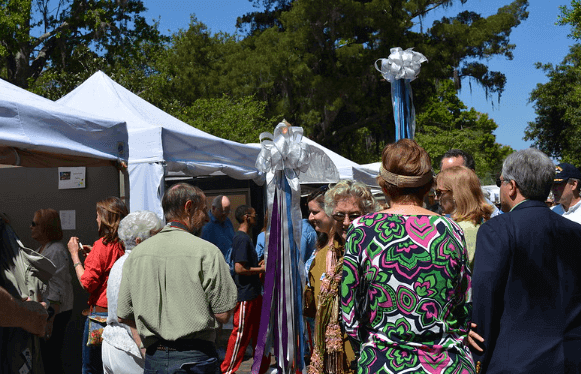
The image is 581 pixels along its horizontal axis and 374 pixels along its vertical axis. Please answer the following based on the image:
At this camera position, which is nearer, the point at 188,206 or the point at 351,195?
the point at 188,206

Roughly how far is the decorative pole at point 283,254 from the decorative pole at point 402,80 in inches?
36.1

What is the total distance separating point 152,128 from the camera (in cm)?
616

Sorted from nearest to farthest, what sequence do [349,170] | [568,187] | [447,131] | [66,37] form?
[568,187] → [349,170] → [66,37] → [447,131]

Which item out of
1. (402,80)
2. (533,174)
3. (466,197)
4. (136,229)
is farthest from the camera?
(402,80)

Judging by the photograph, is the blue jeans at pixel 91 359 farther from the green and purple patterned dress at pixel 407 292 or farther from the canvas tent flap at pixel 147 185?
the green and purple patterned dress at pixel 407 292

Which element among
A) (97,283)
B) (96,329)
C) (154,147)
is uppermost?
(154,147)

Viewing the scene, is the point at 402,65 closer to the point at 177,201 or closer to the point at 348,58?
the point at 177,201

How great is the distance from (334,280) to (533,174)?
1561 mm

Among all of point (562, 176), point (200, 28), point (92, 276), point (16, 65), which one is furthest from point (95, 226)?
point (200, 28)

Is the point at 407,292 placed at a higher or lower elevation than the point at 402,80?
lower

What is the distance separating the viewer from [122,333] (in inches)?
164

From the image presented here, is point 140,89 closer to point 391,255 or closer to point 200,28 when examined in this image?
point 200,28

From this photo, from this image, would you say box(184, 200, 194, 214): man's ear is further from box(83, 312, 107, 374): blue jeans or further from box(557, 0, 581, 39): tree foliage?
box(557, 0, 581, 39): tree foliage

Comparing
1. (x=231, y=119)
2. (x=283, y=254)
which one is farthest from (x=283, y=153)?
(x=231, y=119)
